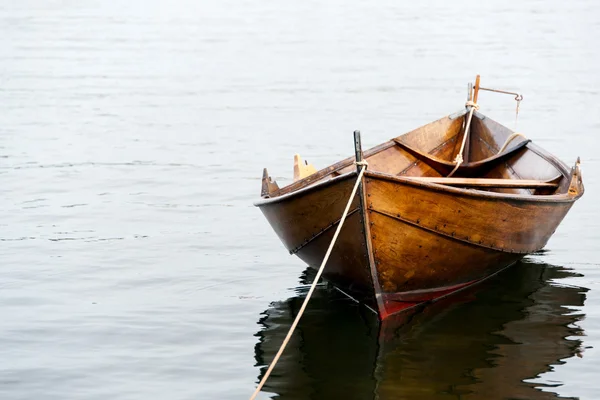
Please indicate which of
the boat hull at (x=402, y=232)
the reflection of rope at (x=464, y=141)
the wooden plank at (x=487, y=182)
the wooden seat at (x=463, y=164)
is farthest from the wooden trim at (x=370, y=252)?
the reflection of rope at (x=464, y=141)

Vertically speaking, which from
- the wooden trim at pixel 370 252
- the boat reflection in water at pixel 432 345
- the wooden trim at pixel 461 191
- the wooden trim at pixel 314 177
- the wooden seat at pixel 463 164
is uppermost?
the wooden seat at pixel 463 164

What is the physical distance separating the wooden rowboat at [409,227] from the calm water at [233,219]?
1.30ft

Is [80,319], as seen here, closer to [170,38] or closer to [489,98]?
[489,98]

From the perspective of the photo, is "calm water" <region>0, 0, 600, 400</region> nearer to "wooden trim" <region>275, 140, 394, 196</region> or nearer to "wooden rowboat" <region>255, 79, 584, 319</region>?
A: "wooden rowboat" <region>255, 79, 584, 319</region>

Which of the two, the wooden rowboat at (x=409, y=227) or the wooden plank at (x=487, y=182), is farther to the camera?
the wooden plank at (x=487, y=182)

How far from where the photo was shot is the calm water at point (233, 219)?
859 centimetres

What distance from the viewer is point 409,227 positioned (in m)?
8.98

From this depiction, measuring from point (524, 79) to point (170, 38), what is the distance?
12.8m

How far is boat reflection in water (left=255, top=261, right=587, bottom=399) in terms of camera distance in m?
8.21

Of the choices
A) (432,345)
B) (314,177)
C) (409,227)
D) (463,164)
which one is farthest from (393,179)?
(463,164)

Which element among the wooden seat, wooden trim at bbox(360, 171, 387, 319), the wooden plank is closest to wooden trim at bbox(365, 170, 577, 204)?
wooden trim at bbox(360, 171, 387, 319)

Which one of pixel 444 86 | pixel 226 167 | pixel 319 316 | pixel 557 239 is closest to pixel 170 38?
pixel 444 86

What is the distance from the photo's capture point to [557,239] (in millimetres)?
12898

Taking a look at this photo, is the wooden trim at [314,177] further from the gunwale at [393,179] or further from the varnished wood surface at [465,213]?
the varnished wood surface at [465,213]
